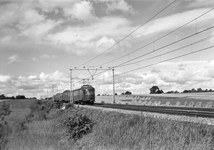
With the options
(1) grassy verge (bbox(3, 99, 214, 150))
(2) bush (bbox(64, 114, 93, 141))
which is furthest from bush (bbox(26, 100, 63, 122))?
(1) grassy verge (bbox(3, 99, 214, 150))

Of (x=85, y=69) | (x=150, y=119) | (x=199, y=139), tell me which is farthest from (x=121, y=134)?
(x=85, y=69)

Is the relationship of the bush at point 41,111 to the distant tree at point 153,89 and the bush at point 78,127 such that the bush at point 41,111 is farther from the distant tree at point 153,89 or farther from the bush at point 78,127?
the distant tree at point 153,89

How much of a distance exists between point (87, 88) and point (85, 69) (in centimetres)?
410

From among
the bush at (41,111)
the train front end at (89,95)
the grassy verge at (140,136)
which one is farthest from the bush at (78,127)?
the train front end at (89,95)

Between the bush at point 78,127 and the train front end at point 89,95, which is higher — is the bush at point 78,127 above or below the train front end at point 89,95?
below

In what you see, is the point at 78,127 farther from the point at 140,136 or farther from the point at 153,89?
the point at 153,89

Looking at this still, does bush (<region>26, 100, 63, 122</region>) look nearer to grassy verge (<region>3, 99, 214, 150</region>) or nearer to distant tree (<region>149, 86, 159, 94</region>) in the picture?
grassy verge (<region>3, 99, 214, 150</region>)

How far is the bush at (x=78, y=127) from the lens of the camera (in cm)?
2044

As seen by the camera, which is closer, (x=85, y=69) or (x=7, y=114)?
(x=85, y=69)

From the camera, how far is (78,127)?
2097 cm

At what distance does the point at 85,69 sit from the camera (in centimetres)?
5359

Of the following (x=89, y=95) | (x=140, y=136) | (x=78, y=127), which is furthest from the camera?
(x=89, y=95)

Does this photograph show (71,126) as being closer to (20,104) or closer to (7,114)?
(7,114)

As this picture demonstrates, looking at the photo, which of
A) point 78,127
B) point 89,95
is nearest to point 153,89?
point 89,95
